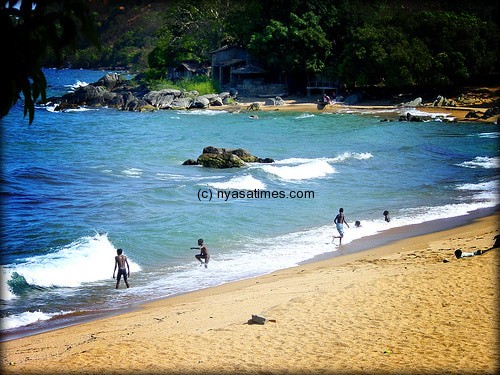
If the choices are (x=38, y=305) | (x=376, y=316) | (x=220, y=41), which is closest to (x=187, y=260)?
(x=38, y=305)

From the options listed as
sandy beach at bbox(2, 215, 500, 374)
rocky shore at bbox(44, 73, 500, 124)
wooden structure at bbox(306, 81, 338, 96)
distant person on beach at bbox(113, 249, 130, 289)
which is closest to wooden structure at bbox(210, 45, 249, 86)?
rocky shore at bbox(44, 73, 500, 124)

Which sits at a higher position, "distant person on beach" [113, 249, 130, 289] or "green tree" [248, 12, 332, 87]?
"green tree" [248, 12, 332, 87]

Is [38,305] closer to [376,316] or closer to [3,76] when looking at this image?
[376,316]

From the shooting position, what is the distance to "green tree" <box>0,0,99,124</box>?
479 centimetres

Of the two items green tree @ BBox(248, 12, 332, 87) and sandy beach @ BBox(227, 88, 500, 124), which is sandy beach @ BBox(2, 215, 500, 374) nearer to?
sandy beach @ BBox(227, 88, 500, 124)

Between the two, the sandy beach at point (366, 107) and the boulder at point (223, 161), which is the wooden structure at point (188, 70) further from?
the boulder at point (223, 161)

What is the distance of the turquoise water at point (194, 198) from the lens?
14.7 metres

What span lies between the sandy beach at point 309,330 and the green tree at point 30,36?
4.21 metres

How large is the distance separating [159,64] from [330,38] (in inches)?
715

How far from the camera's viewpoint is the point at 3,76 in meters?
4.80

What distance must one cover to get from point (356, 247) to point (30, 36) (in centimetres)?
1320

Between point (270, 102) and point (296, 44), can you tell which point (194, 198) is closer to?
point (270, 102)

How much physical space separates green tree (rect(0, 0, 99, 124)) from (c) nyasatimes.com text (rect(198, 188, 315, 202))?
17775 millimetres

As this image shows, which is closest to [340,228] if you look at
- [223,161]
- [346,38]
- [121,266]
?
[121,266]
